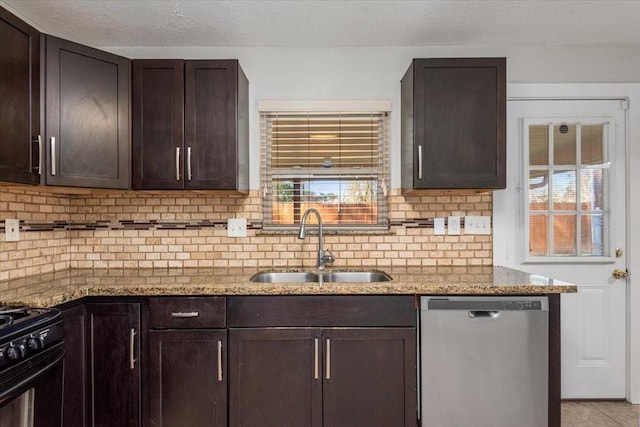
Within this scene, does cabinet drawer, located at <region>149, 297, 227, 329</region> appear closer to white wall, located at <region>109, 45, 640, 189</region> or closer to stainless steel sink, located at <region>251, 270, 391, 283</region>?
stainless steel sink, located at <region>251, 270, 391, 283</region>

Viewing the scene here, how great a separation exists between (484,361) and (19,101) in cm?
257

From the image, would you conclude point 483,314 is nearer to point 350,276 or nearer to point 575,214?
point 350,276

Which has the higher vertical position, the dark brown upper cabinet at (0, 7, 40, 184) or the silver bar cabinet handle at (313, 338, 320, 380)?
the dark brown upper cabinet at (0, 7, 40, 184)

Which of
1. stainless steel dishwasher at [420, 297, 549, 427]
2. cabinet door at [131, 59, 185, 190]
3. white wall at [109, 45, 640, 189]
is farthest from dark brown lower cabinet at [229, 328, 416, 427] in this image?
white wall at [109, 45, 640, 189]

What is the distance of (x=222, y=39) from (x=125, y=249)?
61.0 inches

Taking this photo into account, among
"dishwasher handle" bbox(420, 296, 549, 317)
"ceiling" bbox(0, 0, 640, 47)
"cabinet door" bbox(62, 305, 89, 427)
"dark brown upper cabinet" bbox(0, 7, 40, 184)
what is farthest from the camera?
"ceiling" bbox(0, 0, 640, 47)

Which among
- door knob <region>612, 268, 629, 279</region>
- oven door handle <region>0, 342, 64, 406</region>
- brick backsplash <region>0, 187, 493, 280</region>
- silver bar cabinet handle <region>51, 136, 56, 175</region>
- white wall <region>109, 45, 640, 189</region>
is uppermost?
white wall <region>109, 45, 640, 189</region>

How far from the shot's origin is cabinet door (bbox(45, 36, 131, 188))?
6.72 ft

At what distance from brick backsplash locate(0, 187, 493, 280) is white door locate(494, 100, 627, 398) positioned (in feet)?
0.85

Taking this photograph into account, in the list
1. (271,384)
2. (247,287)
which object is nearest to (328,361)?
(271,384)

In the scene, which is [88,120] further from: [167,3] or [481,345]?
[481,345]

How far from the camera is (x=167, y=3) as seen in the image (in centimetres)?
Answer: 220

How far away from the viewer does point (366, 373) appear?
203cm

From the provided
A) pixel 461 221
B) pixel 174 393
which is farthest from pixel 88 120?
pixel 461 221
